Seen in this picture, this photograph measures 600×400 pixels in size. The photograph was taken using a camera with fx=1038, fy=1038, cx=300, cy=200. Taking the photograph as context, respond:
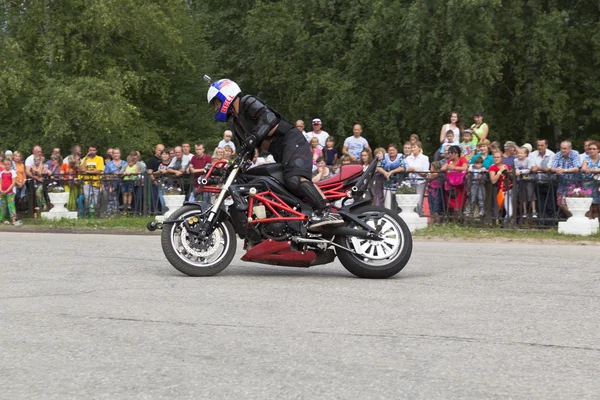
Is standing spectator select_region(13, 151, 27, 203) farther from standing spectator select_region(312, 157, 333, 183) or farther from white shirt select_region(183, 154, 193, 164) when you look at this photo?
standing spectator select_region(312, 157, 333, 183)

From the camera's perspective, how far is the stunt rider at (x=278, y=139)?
10.4m

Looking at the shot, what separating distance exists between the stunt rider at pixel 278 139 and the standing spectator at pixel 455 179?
8181 mm

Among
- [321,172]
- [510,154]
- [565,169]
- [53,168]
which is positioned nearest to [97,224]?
[53,168]

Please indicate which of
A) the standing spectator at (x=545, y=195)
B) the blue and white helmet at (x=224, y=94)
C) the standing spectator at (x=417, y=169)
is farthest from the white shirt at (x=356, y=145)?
the blue and white helmet at (x=224, y=94)

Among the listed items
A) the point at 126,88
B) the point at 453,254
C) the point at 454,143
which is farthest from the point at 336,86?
the point at 453,254

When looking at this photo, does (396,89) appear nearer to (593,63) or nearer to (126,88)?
(593,63)

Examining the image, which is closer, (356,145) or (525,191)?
(525,191)

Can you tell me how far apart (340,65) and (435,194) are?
22.6 m

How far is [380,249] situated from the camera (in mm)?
10383

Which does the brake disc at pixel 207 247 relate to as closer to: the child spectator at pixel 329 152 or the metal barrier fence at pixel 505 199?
the metal barrier fence at pixel 505 199

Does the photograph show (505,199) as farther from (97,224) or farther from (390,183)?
(97,224)

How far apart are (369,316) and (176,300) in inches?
70.7

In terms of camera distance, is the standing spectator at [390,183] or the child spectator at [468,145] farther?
the child spectator at [468,145]

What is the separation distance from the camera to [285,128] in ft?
35.0
